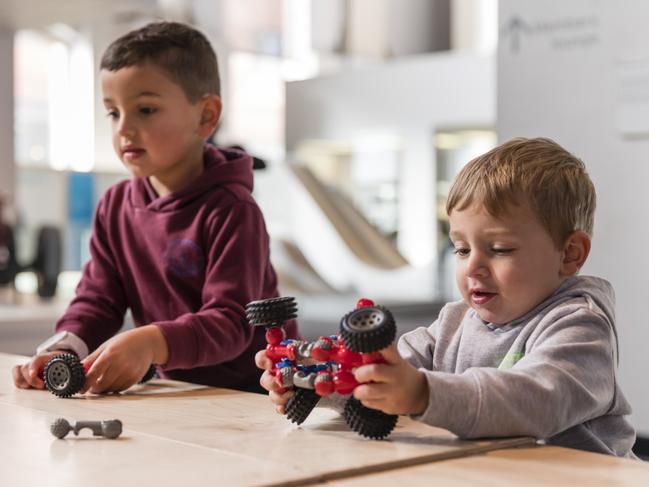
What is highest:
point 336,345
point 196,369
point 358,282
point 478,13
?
point 478,13

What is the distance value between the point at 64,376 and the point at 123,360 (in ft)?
0.21

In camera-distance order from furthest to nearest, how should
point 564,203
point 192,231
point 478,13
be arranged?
point 478,13
point 192,231
point 564,203

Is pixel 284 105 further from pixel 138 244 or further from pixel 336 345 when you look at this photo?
pixel 336 345

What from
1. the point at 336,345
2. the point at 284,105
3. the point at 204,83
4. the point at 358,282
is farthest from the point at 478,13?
the point at 336,345

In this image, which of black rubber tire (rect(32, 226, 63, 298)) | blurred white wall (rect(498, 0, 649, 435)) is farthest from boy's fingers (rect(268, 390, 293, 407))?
black rubber tire (rect(32, 226, 63, 298))

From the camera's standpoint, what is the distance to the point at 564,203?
3.09 ft

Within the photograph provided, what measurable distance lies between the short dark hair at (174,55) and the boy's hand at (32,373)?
1.40ft

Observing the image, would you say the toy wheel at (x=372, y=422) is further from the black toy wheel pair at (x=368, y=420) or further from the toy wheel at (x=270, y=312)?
the toy wheel at (x=270, y=312)

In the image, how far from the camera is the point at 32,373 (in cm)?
115

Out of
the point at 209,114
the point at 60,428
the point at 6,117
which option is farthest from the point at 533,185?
the point at 6,117

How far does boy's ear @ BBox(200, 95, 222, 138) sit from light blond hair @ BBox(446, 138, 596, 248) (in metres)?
0.62

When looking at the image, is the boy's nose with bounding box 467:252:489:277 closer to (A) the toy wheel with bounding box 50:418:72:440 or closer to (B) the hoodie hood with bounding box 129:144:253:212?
(A) the toy wheel with bounding box 50:418:72:440

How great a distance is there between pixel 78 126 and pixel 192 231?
15.5ft

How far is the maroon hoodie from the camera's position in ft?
4.29
